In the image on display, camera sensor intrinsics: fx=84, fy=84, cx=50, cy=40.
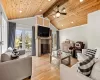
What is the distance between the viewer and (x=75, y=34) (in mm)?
7336

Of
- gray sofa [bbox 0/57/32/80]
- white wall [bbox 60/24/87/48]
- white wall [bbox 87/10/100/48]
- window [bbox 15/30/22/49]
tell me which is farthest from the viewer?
white wall [bbox 60/24/87/48]

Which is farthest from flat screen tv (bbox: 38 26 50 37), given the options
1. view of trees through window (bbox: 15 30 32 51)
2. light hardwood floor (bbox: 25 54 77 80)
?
light hardwood floor (bbox: 25 54 77 80)

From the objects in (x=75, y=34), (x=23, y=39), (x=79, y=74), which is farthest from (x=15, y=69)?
(x=75, y=34)

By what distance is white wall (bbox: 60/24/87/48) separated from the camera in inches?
261

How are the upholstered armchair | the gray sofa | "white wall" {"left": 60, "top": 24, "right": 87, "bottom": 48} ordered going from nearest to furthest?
the gray sofa → "white wall" {"left": 60, "top": 24, "right": 87, "bottom": 48} → the upholstered armchair

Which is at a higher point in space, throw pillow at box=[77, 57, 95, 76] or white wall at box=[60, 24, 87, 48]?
white wall at box=[60, 24, 87, 48]

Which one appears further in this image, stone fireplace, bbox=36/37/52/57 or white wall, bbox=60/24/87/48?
white wall, bbox=60/24/87/48

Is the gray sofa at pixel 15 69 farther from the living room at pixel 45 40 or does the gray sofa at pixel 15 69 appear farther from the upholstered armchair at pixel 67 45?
the upholstered armchair at pixel 67 45

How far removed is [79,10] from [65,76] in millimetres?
4423

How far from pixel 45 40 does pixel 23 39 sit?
1.76 m

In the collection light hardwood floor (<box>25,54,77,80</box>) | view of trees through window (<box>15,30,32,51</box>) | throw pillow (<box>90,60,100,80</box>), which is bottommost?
light hardwood floor (<box>25,54,77,80</box>)

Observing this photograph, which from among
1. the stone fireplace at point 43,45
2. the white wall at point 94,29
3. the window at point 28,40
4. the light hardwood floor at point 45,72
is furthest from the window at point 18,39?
the white wall at point 94,29

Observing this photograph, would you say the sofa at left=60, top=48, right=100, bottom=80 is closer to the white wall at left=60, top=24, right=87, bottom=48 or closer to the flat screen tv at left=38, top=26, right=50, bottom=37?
the flat screen tv at left=38, top=26, right=50, bottom=37

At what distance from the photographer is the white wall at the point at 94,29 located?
438 cm
